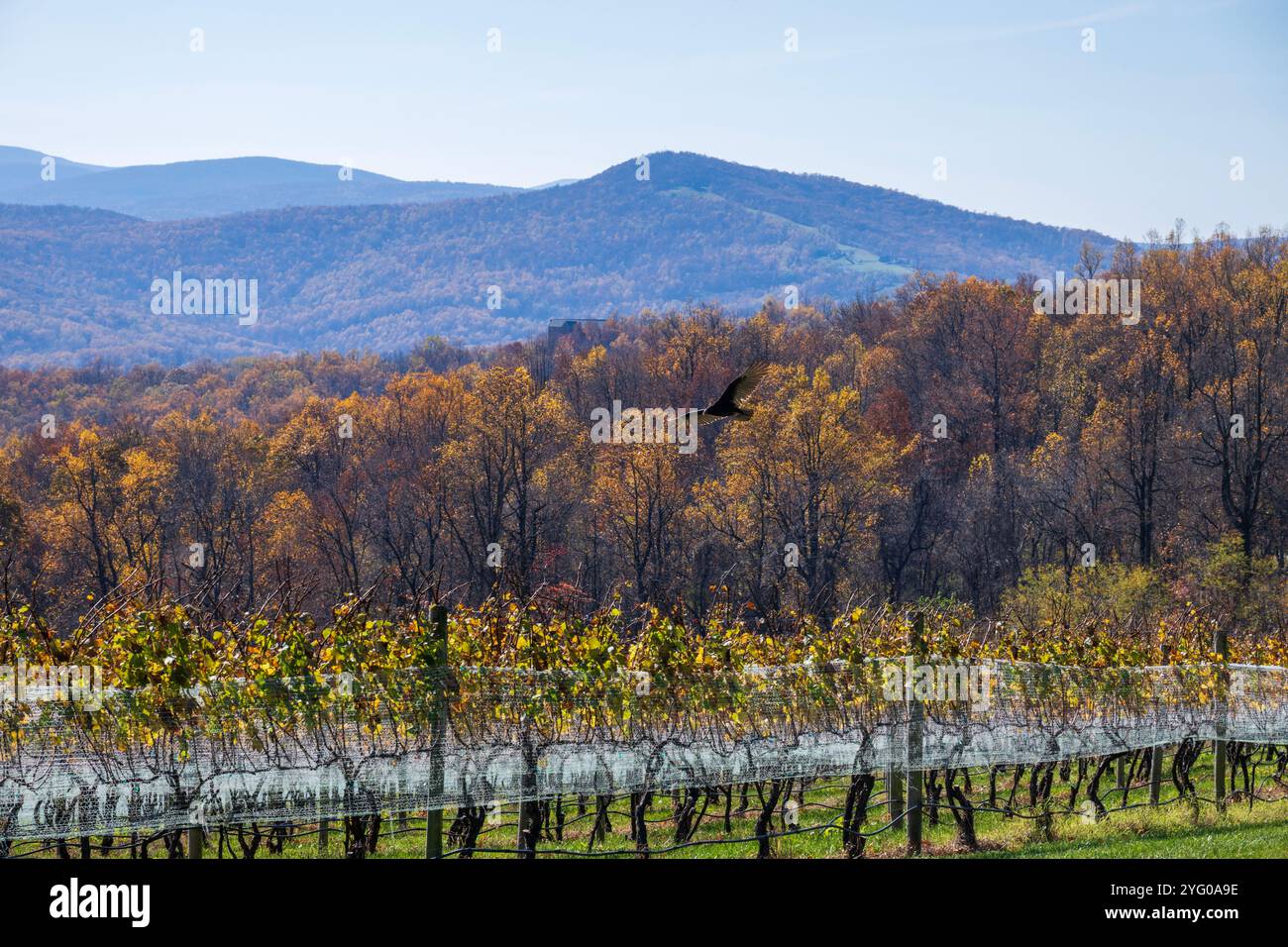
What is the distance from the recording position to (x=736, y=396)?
11.1m

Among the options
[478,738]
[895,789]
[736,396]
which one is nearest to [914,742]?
[895,789]

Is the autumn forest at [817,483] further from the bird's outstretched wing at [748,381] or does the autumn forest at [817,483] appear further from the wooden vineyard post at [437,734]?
the wooden vineyard post at [437,734]

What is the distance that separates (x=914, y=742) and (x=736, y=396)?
10.8ft

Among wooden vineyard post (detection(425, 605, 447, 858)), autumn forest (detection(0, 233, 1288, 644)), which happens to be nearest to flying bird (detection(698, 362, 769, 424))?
wooden vineyard post (detection(425, 605, 447, 858))

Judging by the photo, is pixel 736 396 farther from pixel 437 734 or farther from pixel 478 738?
pixel 437 734

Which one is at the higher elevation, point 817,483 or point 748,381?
point 748,381

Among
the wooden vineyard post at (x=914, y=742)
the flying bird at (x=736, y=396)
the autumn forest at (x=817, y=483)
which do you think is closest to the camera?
the flying bird at (x=736, y=396)

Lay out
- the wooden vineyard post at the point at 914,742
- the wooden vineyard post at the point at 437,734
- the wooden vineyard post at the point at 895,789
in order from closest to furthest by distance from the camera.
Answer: the wooden vineyard post at the point at 437,734 → the wooden vineyard post at the point at 914,742 → the wooden vineyard post at the point at 895,789

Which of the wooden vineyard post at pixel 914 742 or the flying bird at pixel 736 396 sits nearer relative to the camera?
the flying bird at pixel 736 396

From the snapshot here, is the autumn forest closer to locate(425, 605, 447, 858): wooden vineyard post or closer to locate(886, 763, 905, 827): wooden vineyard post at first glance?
locate(886, 763, 905, 827): wooden vineyard post

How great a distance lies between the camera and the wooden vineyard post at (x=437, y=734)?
9.24 metres

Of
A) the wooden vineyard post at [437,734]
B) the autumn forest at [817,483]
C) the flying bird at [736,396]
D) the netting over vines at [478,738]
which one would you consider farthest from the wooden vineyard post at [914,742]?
the autumn forest at [817,483]

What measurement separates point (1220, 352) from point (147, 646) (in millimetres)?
52999

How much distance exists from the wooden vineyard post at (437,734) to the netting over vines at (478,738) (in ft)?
0.06
